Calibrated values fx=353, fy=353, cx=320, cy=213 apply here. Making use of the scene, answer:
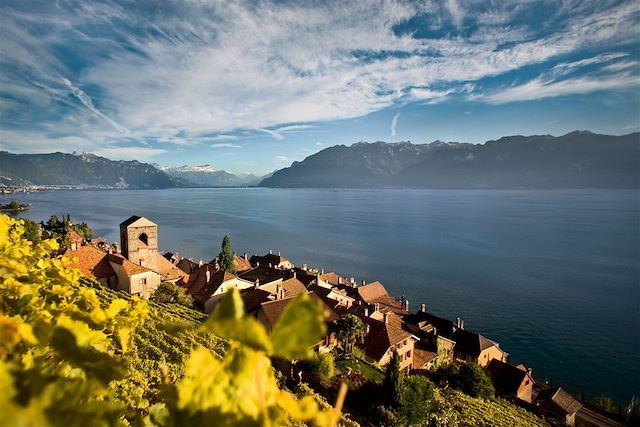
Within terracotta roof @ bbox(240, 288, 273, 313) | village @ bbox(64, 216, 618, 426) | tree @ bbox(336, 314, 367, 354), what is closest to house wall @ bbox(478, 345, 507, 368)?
village @ bbox(64, 216, 618, 426)

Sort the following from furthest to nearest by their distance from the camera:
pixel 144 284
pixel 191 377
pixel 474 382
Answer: pixel 144 284 < pixel 474 382 < pixel 191 377

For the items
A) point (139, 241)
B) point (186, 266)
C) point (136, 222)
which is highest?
point (136, 222)

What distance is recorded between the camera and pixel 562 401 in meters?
31.8

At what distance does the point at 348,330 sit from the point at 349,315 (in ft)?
4.17

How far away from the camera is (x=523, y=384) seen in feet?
110

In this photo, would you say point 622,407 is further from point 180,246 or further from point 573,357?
point 180,246

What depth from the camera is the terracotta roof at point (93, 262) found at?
33.0 meters

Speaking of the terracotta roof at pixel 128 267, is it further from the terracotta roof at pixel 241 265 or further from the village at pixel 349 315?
the terracotta roof at pixel 241 265

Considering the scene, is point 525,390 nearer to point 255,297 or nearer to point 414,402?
point 414,402

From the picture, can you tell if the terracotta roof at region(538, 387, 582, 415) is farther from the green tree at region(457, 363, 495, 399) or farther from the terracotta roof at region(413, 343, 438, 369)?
the terracotta roof at region(413, 343, 438, 369)

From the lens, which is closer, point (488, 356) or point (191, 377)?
point (191, 377)

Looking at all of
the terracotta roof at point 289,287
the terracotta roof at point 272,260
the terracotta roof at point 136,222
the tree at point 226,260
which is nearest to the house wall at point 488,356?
the terracotta roof at point 289,287

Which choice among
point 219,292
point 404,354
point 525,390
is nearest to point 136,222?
point 219,292

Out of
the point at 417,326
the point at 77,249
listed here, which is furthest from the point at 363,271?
the point at 77,249
